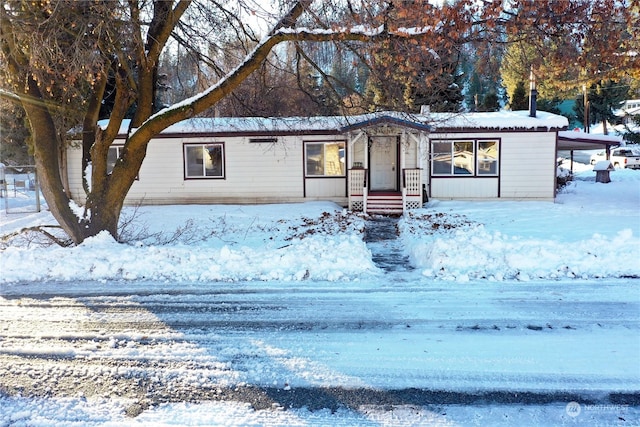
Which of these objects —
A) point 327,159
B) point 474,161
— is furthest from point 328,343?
point 474,161

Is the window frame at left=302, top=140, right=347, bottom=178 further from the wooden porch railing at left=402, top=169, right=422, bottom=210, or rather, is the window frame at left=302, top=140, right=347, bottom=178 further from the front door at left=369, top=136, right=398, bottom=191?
the wooden porch railing at left=402, top=169, right=422, bottom=210

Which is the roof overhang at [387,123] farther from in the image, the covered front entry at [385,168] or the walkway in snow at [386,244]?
the walkway in snow at [386,244]

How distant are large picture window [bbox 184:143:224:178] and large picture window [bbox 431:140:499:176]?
8.08 meters

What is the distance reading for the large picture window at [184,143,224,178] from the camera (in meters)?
19.0

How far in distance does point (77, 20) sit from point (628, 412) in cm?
845

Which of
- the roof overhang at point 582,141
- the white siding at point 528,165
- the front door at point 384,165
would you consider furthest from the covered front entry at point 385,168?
the roof overhang at point 582,141

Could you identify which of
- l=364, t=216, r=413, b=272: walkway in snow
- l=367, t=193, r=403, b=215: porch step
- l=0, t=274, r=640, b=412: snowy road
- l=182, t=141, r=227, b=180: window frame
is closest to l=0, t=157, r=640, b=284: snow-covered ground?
l=364, t=216, r=413, b=272: walkway in snow

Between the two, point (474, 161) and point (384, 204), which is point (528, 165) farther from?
point (384, 204)

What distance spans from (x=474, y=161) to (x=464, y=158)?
37cm

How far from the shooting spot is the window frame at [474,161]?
18.0 metres

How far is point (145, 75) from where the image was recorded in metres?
9.65

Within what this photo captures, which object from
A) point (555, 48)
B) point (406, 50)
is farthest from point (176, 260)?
point (555, 48)

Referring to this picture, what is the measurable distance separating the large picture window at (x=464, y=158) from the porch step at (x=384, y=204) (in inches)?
99.2

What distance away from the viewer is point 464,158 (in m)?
18.4
